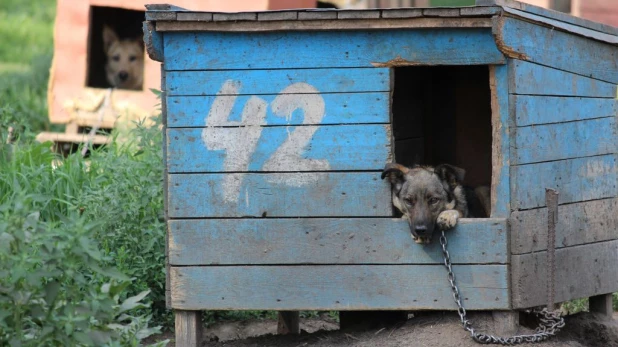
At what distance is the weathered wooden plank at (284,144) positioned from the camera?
520 centimetres

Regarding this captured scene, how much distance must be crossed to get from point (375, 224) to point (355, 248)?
174 millimetres

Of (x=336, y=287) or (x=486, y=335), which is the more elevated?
(x=336, y=287)

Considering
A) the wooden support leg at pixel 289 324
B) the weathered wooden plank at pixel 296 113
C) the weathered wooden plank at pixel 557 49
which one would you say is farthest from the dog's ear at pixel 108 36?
the weathered wooden plank at pixel 557 49

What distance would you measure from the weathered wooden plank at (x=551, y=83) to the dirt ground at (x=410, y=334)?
1.27 m

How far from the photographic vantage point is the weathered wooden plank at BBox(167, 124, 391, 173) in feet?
17.1

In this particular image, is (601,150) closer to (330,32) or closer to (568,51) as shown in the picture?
(568,51)

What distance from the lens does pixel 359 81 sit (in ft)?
17.0

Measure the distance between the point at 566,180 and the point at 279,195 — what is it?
5.49 ft

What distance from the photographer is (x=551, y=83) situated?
536 cm

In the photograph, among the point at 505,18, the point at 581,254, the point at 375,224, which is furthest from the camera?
the point at 581,254

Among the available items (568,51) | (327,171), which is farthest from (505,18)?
(327,171)

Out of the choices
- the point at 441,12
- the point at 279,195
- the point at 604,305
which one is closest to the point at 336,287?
the point at 279,195

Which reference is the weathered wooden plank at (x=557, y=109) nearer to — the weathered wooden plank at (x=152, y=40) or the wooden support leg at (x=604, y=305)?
the wooden support leg at (x=604, y=305)

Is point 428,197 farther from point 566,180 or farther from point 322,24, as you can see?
point 322,24
